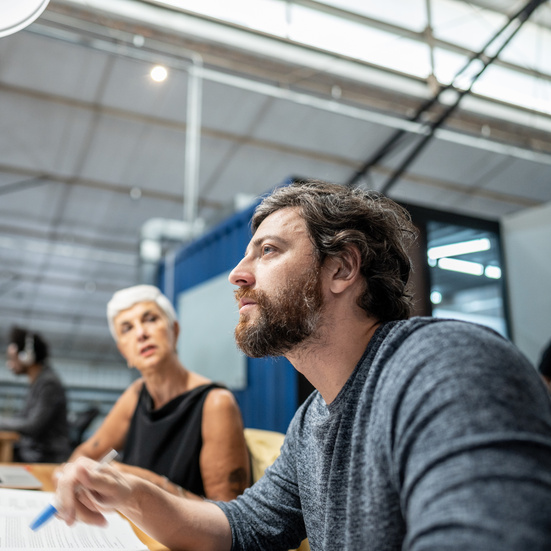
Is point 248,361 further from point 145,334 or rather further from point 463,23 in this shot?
point 463,23

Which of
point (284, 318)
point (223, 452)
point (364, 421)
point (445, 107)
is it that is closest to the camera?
point (364, 421)

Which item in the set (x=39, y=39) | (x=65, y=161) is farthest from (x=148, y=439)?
(x=65, y=161)

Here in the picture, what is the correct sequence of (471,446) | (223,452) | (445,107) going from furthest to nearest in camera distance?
1. (445,107)
2. (223,452)
3. (471,446)

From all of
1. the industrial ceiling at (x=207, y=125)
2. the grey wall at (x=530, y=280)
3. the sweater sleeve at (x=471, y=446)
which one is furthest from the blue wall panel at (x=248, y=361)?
the sweater sleeve at (x=471, y=446)

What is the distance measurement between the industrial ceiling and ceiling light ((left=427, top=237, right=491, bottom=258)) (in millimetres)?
520

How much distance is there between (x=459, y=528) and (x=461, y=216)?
3540 mm

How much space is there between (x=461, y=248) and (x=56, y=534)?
3364 mm

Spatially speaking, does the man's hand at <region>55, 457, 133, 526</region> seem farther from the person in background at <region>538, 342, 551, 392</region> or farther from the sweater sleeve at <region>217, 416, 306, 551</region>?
the person in background at <region>538, 342, 551, 392</region>

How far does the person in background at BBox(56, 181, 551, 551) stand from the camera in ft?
2.15

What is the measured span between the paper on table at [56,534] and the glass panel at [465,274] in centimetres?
280

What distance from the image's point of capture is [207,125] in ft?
25.3

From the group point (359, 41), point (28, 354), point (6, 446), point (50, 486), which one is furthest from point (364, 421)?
point (359, 41)

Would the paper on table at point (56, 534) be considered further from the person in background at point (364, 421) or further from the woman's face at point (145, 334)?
the woman's face at point (145, 334)

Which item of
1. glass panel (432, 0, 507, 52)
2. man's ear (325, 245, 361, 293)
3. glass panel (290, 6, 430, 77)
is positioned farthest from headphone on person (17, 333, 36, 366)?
glass panel (432, 0, 507, 52)
